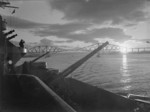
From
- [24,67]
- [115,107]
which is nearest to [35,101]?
[115,107]

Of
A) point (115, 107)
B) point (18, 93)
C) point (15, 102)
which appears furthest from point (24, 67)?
point (15, 102)

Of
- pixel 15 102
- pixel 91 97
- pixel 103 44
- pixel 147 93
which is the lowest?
pixel 147 93

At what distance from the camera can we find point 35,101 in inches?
302

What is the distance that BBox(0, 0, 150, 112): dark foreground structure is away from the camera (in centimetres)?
705

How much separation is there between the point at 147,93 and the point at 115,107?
742 inches

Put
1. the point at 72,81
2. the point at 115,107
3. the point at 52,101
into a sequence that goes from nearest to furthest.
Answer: the point at 52,101, the point at 115,107, the point at 72,81

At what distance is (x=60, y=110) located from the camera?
18.6 ft

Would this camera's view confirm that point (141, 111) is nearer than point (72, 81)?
Yes

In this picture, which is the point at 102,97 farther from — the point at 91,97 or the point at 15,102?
the point at 15,102

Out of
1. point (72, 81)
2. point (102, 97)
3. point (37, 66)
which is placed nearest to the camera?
point (102, 97)

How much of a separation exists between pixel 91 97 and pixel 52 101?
37.8 feet

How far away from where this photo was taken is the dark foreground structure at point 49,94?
7051mm

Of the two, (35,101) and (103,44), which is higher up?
(103,44)

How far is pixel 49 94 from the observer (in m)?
7.63
